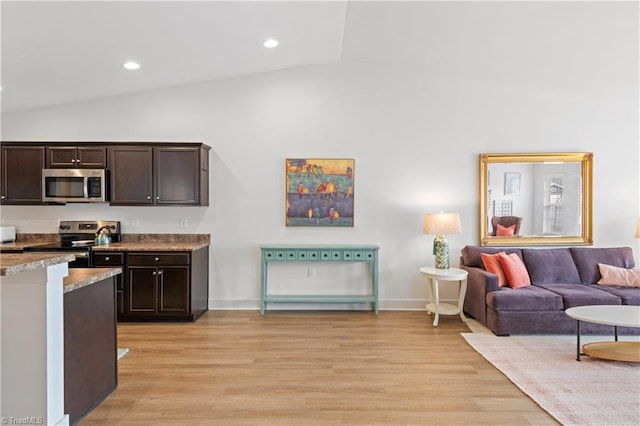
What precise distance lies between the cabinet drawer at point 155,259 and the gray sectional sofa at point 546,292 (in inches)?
131

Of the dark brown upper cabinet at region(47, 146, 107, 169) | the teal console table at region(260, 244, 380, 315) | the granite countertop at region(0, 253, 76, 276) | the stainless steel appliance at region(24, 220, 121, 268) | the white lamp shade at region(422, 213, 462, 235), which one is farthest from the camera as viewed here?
the stainless steel appliance at region(24, 220, 121, 268)

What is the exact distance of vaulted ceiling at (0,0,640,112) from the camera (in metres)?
3.40

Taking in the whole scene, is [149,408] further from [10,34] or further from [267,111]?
[267,111]

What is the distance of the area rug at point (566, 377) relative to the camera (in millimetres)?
2619

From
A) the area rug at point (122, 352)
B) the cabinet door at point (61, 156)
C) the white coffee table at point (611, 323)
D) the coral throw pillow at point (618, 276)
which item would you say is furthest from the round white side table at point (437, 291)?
the cabinet door at point (61, 156)

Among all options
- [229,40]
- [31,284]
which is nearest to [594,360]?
[31,284]

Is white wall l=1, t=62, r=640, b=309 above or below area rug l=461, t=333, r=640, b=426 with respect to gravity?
above

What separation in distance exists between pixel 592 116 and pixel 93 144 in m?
6.14

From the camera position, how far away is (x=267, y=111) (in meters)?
5.37

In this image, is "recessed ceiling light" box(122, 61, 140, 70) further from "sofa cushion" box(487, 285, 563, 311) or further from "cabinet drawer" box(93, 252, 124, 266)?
"sofa cushion" box(487, 285, 563, 311)

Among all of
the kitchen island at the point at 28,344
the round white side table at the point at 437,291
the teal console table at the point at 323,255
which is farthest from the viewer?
the teal console table at the point at 323,255

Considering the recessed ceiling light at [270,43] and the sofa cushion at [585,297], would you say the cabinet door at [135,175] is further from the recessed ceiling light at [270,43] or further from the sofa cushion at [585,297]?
the sofa cushion at [585,297]

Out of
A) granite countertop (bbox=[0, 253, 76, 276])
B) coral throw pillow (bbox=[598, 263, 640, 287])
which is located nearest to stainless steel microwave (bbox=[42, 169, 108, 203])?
granite countertop (bbox=[0, 253, 76, 276])

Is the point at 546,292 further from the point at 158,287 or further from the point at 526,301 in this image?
the point at 158,287
